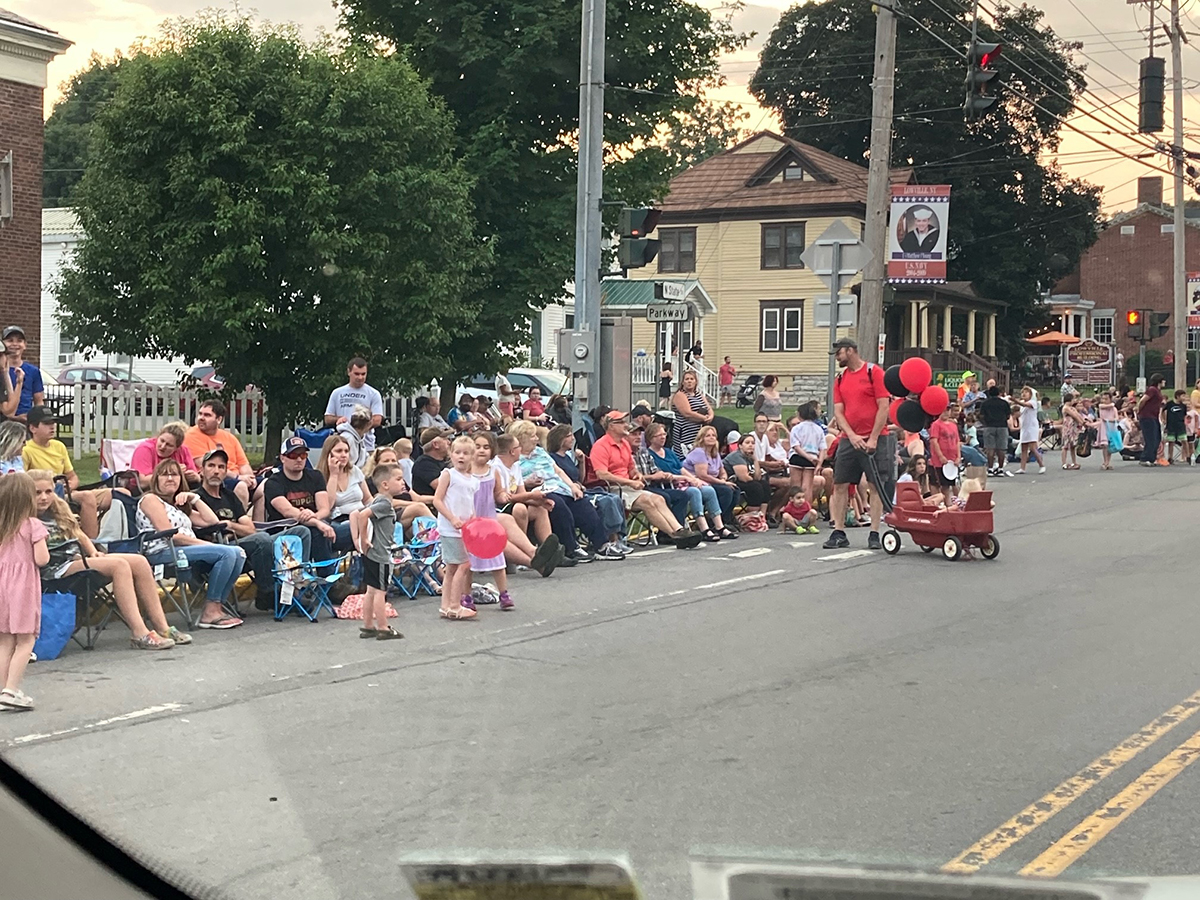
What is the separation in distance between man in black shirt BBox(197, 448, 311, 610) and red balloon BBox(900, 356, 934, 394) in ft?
22.9

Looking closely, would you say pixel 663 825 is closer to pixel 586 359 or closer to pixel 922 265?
pixel 586 359

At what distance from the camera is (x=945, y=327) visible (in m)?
56.6

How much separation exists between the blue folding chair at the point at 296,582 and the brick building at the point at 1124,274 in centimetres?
7709

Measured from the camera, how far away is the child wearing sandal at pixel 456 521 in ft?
34.4

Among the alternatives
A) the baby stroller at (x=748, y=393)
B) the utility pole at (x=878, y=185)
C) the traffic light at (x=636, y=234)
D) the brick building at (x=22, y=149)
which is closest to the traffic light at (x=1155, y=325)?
Result: the baby stroller at (x=748, y=393)

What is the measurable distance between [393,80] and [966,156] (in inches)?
1537

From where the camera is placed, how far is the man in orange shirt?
12.0 metres

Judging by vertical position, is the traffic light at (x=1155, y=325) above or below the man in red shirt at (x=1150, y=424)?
above

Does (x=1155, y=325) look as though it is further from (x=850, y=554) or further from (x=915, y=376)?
(x=850, y=554)

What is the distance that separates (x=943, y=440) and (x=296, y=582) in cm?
1117

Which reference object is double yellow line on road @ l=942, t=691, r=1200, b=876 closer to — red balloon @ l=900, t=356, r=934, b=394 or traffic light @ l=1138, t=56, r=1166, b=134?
red balloon @ l=900, t=356, r=934, b=394

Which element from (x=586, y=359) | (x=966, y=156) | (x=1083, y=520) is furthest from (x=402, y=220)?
(x=966, y=156)

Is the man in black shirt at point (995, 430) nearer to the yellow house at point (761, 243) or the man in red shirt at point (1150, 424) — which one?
the man in red shirt at point (1150, 424)

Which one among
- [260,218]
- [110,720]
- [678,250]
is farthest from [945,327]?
[110,720]
